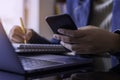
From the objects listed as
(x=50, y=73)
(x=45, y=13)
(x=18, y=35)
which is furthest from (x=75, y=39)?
(x=45, y=13)

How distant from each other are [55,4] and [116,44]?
1628mm

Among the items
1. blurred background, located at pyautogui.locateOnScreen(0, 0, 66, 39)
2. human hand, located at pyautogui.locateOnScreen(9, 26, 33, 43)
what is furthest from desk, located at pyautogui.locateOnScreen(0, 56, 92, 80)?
blurred background, located at pyautogui.locateOnScreen(0, 0, 66, 39)

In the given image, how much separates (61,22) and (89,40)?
98 mm

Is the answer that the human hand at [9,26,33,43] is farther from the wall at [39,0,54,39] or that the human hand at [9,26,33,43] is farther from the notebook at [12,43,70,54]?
the wall at [39,0,54,39]

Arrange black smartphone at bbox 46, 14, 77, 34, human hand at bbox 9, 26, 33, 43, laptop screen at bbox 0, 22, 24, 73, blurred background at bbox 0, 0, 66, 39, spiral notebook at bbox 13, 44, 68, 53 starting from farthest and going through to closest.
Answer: blurred background at bbox 0, 0, 66, 39 → human hand at bbox 9, 26, 33, 43 → spiral notebook at bbox 13, 44, 68, 53 → black smartphone at bbox 46, 14, 77, 34 → laptop screen at bbox 0, 22, 24, 73

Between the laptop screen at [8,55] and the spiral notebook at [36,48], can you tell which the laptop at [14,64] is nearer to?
the laptop screen at [8,55]

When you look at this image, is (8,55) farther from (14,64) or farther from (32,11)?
(32,11)

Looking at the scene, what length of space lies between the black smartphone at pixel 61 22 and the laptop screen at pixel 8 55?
0.16 meters

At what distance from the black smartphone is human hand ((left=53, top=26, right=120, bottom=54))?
11 mm

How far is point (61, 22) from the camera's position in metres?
0.60

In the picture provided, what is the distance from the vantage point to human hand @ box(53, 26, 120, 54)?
2.07 feet

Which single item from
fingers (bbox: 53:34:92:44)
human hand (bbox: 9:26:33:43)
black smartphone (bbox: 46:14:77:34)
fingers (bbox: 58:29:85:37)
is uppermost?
black smartphone (bbox: 46:14:77:34)

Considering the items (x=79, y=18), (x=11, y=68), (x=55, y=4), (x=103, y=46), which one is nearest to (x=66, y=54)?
(x=103, y=46)

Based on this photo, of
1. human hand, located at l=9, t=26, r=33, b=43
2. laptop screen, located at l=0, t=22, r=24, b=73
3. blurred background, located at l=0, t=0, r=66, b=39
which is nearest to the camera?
laptop screen, located at l=0, t=22, r=24, b=73
